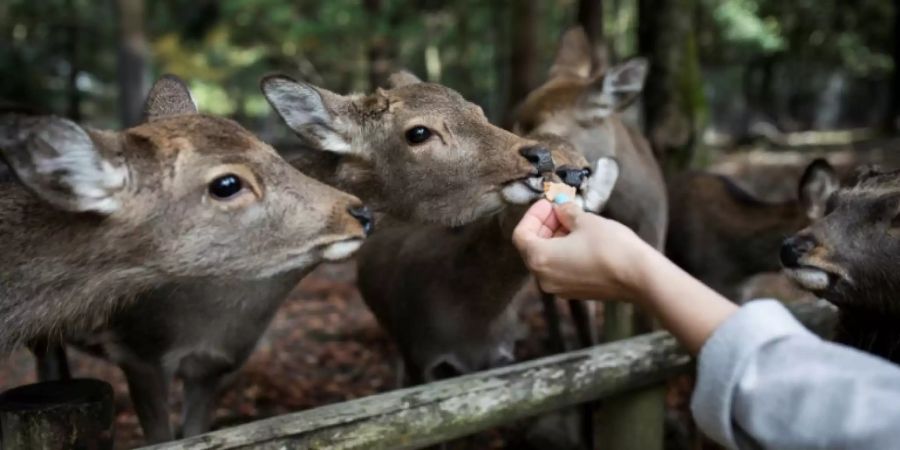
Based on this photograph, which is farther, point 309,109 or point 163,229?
point 309,109

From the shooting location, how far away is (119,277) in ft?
12.4

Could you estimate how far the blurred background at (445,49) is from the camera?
10086 mm

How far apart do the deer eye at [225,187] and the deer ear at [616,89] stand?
12.2 feet

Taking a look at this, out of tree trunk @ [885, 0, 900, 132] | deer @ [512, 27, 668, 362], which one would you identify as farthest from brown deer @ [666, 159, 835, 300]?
tree trunk @ [885, 0, 900, 132]

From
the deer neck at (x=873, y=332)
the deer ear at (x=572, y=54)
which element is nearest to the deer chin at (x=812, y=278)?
the deer neck at (x=873, y=332)

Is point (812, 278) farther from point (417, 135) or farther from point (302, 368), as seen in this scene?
point (302, 368)

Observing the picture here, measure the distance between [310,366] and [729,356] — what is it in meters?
6.91

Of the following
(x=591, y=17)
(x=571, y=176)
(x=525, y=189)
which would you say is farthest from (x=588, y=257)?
(x=591, y=17)

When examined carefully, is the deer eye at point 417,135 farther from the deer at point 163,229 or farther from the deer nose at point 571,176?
the deer at point 163,229

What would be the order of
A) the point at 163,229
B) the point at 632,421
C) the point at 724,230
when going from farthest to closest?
the point at 724,230, the point at 632,421, the point at 163,229

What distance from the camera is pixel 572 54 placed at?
26.3 ft

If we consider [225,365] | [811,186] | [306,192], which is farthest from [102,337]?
[811,186]

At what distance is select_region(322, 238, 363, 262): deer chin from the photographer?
378 centimetres

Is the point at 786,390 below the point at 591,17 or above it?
below
